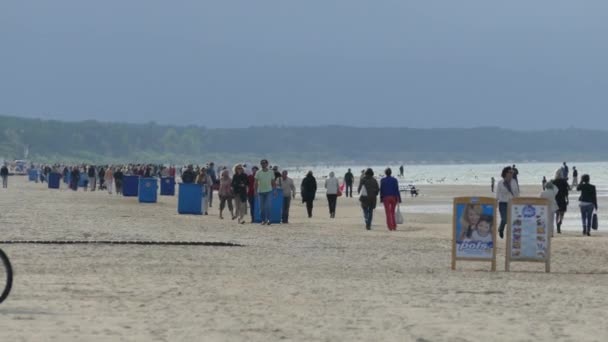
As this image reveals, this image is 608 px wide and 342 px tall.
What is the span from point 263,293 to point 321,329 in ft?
9.82

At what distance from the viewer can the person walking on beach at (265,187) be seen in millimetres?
28219

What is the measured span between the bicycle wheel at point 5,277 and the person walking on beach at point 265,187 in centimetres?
1616

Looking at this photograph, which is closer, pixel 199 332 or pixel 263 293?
pixel 199 332

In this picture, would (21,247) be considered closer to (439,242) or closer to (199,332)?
(439,242)

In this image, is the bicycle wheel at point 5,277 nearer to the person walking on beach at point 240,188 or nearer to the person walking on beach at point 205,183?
the person walking on beach at point 240,188

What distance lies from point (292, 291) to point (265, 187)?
576 inches

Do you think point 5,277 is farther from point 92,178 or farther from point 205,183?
point 92,178

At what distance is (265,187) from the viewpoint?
93.0ft

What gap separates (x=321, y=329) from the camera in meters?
10.6

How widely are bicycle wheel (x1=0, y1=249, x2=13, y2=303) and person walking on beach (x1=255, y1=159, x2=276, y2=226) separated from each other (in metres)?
16.2

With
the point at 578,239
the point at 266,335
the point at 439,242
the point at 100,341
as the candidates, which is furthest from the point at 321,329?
the point at 578,239

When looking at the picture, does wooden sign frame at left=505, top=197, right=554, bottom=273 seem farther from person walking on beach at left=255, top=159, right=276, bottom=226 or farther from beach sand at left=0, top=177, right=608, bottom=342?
person walking on beach at left=255, top=159, right=276, bottom=226

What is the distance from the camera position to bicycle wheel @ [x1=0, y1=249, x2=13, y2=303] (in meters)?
11.6

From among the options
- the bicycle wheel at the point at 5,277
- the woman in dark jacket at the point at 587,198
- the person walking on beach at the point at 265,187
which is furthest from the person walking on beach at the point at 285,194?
the bicycle wheel at the point at 5,277
